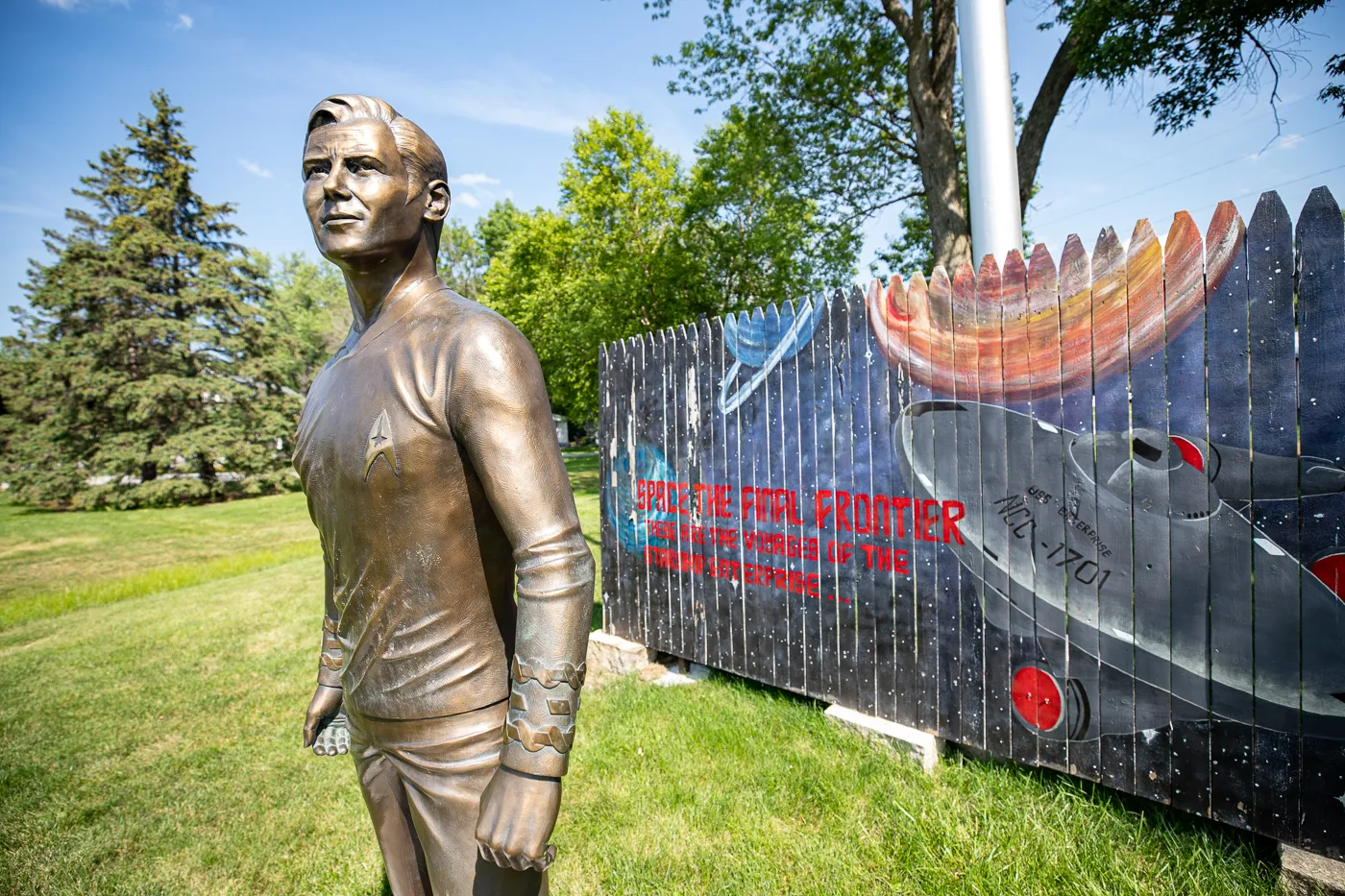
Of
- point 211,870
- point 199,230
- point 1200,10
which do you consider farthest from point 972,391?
point 199,230

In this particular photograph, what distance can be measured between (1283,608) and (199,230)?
109 ft

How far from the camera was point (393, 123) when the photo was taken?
164cm

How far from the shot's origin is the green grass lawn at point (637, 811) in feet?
9.21

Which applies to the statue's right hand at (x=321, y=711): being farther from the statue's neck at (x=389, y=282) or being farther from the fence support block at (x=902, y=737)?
the fence support block at (x=902, y=737)

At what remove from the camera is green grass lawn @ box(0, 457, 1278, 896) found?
2.81 meters

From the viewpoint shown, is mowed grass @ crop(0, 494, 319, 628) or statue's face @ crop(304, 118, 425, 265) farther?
mowed grass @ crop(0, 494, 319, 628)

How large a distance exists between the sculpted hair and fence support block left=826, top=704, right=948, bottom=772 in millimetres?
3503

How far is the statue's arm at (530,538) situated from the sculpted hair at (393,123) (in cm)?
51

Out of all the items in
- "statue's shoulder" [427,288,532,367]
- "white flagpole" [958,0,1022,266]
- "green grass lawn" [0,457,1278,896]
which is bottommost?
"green grass lawn" [0,457,1278,896]

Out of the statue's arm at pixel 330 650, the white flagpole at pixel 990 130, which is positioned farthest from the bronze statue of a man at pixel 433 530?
the white flagpole at pixel 990 130

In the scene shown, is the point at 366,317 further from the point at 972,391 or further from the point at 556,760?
the point at 972,391

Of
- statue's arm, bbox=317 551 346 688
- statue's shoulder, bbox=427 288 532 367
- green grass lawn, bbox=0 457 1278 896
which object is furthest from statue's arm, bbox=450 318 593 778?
green grass lawn, bbox=0 457 1278 896

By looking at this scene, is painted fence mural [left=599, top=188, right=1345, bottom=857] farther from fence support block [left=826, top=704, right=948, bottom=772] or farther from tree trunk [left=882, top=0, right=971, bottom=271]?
tree trunk [left=882, top=0, right=971, bottom=271]

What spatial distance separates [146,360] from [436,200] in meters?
29.8
